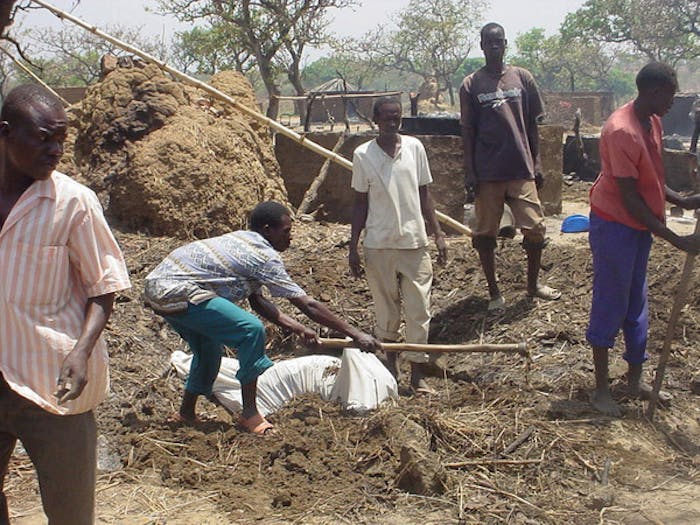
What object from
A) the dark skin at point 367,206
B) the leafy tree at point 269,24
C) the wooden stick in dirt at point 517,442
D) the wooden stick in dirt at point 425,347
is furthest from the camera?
the leafy tree at point 269,24

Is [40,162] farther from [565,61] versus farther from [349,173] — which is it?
[565,61]

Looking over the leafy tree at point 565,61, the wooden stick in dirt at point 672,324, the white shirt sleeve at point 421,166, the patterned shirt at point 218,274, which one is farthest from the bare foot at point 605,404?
the leafy tree at point 565,61

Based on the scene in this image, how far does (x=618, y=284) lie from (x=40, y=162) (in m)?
3.10

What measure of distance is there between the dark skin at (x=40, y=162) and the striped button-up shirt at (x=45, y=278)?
0.16 feet

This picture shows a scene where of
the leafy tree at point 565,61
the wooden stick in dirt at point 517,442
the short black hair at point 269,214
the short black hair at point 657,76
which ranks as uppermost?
the leafy tree at point 565,61

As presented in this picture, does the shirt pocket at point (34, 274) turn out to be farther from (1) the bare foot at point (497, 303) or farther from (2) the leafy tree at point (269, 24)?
(2) the leafy tree at point (269, 24)

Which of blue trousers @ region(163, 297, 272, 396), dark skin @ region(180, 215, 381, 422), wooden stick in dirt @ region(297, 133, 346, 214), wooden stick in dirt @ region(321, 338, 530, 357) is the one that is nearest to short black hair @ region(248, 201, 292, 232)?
dark skin @ region(180, 215, 381, 422)

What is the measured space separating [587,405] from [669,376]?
0.77 metres

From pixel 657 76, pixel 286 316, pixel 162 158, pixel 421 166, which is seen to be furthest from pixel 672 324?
pixel 162 158

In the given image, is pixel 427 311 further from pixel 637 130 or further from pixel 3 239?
pixel 3 239

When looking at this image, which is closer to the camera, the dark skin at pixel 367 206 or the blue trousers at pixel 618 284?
the blue trousers at pixel 618 284

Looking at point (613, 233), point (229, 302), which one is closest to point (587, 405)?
point (613, 233)

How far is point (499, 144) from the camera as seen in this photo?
19.5 ft

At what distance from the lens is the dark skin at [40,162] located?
7.97ft
